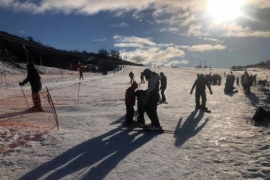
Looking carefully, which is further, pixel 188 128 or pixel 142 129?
pixel 188 128

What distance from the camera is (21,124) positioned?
34.4ft

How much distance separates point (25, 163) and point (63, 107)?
805 centimetres

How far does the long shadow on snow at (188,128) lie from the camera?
9.62m

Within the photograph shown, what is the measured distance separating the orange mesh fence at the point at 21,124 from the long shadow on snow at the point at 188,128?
3.45 meters

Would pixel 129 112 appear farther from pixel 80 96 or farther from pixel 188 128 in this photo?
pixel 80 96

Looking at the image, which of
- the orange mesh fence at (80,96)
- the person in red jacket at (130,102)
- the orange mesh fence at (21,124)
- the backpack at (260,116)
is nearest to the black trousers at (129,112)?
the person in red jacket at (130,102)

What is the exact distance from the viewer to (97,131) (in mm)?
10109

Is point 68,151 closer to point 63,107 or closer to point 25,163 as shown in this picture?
point 25,163

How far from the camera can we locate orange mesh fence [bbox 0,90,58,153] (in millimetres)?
8633

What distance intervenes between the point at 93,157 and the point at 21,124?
3675mm

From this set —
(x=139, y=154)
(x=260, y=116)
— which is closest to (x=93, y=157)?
(x=139, y=154)

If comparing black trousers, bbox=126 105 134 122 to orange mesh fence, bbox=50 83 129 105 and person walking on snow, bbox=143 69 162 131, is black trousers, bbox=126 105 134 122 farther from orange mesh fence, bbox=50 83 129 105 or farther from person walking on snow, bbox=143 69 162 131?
orange mesh fence, bbox=50 83 129 105

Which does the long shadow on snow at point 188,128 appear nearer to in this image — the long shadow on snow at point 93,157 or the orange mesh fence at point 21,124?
the long shadow on snow at point 93,157

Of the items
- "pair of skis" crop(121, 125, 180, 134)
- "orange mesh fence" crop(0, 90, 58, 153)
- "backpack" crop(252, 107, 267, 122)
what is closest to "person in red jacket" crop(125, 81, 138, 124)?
"pair of skis" crop(121, 125, 180, 134)
